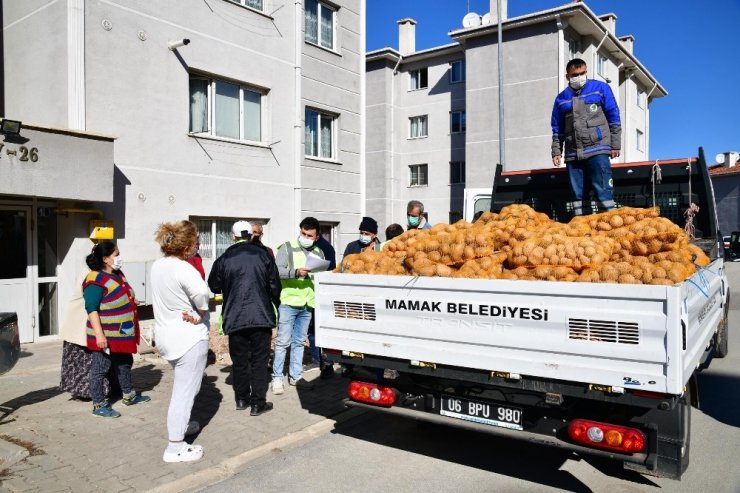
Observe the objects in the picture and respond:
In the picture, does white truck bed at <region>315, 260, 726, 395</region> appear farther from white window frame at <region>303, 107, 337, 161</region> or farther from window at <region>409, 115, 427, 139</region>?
window at <region>409, 115, 427, 139</region>

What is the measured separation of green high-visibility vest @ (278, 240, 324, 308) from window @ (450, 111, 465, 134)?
24.6 m

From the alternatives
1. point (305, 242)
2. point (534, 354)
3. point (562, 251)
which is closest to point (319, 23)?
point (305, 242)

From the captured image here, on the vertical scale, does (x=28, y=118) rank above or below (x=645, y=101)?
below

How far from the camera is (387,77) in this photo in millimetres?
A: 31234

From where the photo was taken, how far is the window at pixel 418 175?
103ft

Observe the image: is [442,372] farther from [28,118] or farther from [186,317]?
[28,118]

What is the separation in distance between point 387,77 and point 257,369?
27713 mm

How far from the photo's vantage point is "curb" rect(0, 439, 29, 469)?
4.45 m

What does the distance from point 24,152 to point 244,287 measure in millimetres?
4891

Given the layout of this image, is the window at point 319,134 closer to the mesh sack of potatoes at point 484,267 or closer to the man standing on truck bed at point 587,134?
the man standing on truck bed at point 587,134

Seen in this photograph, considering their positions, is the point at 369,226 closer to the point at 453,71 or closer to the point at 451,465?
the point at 451,465

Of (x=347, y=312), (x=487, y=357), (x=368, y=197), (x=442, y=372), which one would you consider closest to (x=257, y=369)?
(x=347, y=312)

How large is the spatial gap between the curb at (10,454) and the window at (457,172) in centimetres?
2691

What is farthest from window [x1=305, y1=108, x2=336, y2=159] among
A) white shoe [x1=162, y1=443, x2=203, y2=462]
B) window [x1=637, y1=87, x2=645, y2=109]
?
window [x1=637, y1=87, x2=645, y2=109]
